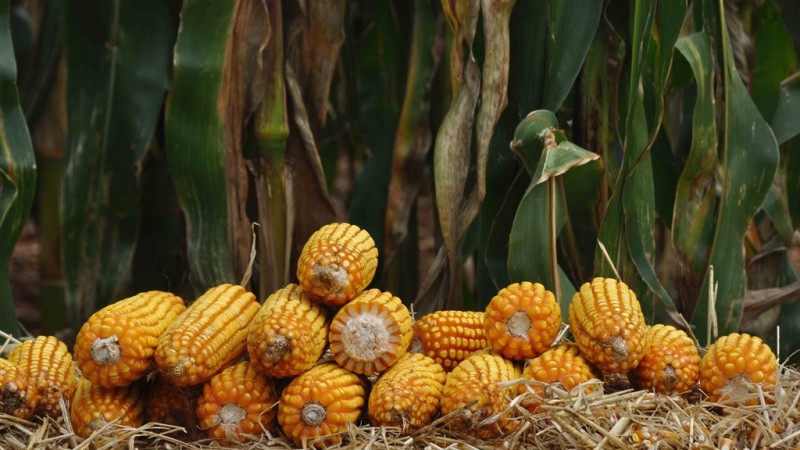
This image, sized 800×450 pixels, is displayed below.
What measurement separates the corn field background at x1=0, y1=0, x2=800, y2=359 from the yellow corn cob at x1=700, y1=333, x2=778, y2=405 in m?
0.35

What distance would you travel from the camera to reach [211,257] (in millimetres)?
2221

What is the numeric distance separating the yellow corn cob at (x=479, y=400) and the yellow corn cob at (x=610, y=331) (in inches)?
6.1

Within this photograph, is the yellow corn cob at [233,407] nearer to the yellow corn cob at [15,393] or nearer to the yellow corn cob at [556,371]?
the yellow corn cob at [15,393]

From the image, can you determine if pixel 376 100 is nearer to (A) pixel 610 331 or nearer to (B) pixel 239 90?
(B) pixel 239 90

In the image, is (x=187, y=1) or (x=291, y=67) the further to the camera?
(x=291, y=67)

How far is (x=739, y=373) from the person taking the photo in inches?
66.1

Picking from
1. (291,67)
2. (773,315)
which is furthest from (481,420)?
(773,315)

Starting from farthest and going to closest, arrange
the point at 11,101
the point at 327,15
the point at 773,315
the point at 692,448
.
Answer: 1. the point at 773,315
2. the point at 327,15
3. the point at 11,101
4. the point at 692,448

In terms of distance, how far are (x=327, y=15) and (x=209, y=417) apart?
3.58 feet

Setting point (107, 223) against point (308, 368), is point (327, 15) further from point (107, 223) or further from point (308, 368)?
point (308, 368)

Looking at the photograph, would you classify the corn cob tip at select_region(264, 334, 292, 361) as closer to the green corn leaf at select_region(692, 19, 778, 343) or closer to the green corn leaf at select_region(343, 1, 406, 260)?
the green corn leaf at select_region(343, 1, 406, 260)

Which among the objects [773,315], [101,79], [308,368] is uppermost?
[101,79]

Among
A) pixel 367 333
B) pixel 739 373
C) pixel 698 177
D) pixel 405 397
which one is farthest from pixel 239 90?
pixel 739 373

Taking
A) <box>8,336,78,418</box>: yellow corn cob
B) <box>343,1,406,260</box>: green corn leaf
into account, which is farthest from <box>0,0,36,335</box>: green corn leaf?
<box>343,1,406,260</box>: green corn leaf
